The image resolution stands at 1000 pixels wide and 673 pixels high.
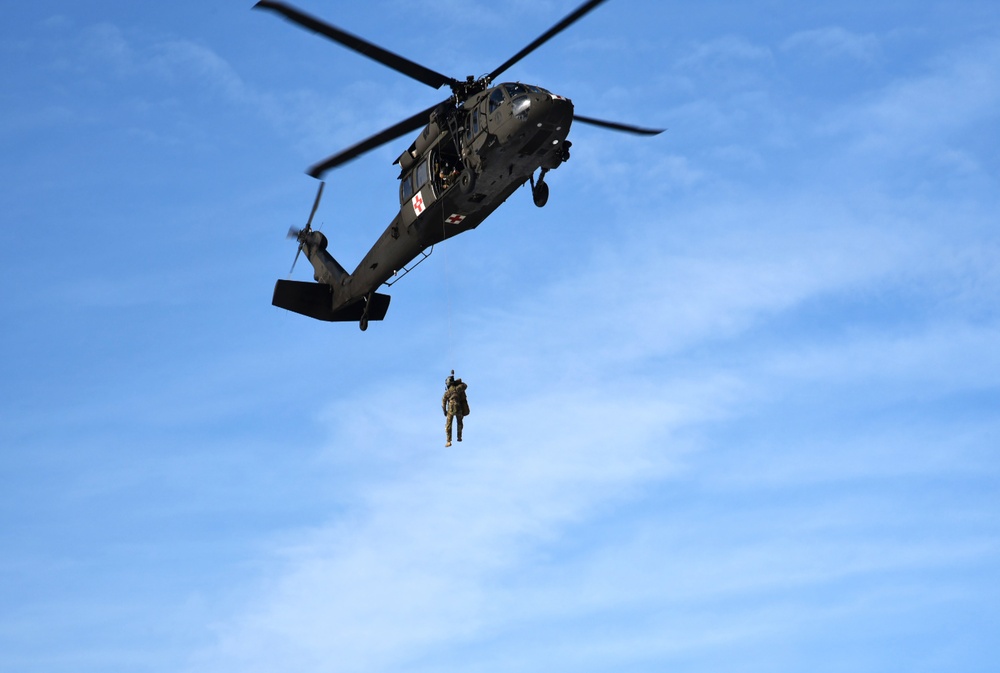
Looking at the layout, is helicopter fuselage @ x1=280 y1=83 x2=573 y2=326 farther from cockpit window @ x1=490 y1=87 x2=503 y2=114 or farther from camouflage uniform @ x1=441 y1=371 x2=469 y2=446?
camouflage uniform @ x1=441 y1=371 x2=469 y2=446

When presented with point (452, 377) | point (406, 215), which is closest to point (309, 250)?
point (406, 215)

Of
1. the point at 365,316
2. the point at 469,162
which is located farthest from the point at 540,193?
the point at 365,316

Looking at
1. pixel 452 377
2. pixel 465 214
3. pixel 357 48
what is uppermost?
pixel 357 48

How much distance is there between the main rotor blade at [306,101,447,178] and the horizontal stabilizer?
7.60 m

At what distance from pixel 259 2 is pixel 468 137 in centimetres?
609

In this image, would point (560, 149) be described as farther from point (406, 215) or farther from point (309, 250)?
point (309, 250)

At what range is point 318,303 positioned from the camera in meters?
42.1

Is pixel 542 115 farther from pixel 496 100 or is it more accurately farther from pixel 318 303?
pixel 318 303

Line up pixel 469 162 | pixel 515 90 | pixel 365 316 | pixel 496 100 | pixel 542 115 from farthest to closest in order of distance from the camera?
pixel 365 316 < pixel 469 162 < pixel 496 100 < pixel 515 90 < pixel 542 115

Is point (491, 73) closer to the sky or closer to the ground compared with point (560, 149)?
closer to the sky

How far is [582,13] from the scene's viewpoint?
106 feet

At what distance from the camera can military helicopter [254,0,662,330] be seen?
32.9 metres

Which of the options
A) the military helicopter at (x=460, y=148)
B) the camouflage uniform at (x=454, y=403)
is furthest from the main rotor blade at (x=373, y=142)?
the camouflage uniform at (x=454, y=403)

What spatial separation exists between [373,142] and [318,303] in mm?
8711
